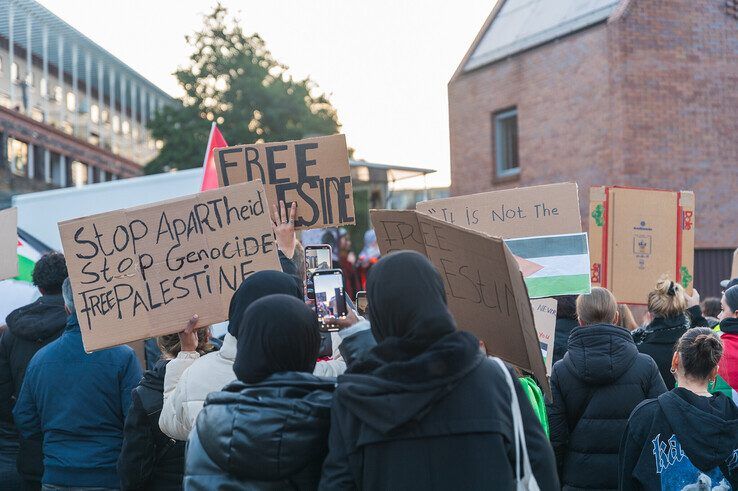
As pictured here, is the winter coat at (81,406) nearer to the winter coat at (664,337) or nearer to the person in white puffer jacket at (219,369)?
the person in white puffer jacket at (219,369)

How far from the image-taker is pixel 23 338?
561 cm

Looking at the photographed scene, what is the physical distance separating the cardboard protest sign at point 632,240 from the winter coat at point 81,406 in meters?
3.44

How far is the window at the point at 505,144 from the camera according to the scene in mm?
20516

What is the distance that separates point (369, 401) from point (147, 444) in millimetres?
1933

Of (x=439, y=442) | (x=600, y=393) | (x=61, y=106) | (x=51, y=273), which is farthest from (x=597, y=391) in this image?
(x=61, y=106)

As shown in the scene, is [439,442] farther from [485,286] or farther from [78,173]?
[78,173]

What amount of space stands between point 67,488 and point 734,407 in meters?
3.32

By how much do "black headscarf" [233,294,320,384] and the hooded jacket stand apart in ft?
6.84

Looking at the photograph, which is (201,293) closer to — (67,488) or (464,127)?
(67,488)

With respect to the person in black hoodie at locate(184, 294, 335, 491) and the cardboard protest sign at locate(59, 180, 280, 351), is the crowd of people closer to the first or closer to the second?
the person in black hoodie at locate(184, 294, 335, 491)

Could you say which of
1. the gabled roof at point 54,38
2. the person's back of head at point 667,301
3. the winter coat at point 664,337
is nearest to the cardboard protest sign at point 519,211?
the person's back of head at point 667,301

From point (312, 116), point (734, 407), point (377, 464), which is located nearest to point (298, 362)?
point (377, 464)

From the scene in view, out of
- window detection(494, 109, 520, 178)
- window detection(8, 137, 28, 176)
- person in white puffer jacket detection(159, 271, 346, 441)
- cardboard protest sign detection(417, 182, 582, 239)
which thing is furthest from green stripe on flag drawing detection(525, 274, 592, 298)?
window detection(8, 137, 28, 176)

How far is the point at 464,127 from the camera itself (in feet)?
70.2
